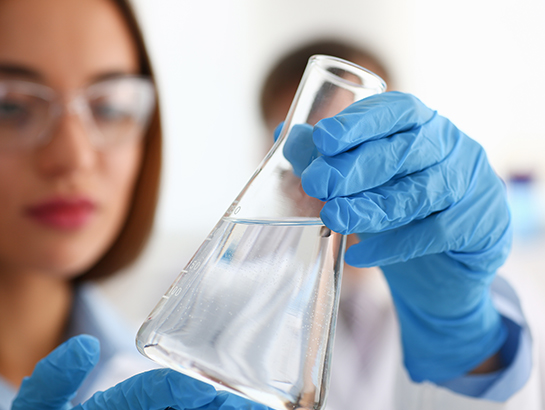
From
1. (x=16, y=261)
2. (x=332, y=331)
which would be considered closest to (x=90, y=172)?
(x=16, y=261)

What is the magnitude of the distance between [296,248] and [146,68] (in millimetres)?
1157

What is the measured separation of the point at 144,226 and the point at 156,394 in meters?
1.05

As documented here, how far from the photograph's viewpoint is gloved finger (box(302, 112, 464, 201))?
508mm

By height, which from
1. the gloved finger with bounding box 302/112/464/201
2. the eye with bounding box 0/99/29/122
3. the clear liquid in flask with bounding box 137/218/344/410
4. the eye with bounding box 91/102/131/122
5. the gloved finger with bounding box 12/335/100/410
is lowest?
the gloved finger with bounding box 12/335/100/410

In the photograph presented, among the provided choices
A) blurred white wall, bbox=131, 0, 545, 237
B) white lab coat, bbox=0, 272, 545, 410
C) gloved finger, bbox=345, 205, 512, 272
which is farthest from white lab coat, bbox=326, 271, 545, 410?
blurred white wall, bbox=131, 0, 545, 237

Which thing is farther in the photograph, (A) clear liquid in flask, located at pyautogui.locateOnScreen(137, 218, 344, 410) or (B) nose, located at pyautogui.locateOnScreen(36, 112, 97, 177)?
(B) nose, located at pyautogui.locateOnScreen(36, 112, 97, 177)

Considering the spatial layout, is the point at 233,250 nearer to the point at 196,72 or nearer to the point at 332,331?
the point at 332,331

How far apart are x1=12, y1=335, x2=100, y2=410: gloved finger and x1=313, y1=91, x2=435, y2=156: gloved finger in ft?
1.56

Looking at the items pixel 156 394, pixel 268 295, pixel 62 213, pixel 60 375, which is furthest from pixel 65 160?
pixel 268 295

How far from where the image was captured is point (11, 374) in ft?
4.33

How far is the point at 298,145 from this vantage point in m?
0.55

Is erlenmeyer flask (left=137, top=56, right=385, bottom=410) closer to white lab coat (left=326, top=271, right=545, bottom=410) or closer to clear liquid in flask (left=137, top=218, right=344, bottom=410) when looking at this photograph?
clear liquid in flask (left=137, top=218, right=344, bottom=410)

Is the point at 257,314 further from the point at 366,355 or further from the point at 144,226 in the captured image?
the point at 366,355

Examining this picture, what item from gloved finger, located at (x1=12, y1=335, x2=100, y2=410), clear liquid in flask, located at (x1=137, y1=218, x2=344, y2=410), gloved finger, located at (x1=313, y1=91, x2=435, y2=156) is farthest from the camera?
gloved finger, located at (x1=12, y1=335, x2=100, y2=410)
